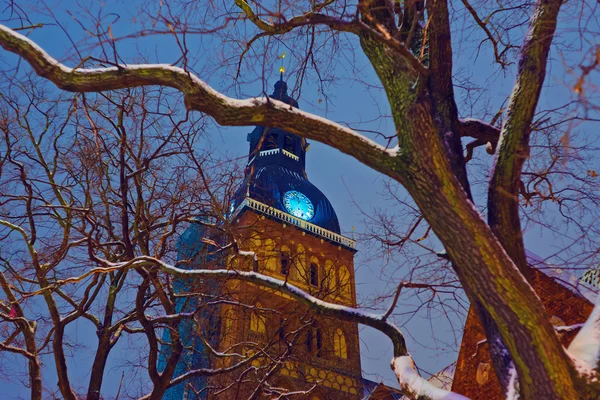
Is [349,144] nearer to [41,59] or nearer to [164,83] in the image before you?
[164,83]

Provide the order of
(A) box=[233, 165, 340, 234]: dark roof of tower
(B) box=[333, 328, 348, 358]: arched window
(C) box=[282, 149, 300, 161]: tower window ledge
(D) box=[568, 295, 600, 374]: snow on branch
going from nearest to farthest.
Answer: (D) box=[568, 295, 600, 374]: snow on branch
(B) box=[333, 328, 348, 358]: arched window
(A) box=[233, 165, 340, 234]: dark roof of tower
(C) box=[282, 149, 300, 161]: tower window ledge

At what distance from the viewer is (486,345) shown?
730 centimetres

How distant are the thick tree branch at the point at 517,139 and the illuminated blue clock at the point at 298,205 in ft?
114

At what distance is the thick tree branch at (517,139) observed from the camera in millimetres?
3352

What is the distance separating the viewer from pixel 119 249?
8188mm

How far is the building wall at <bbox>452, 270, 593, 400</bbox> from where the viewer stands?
24.6 ft

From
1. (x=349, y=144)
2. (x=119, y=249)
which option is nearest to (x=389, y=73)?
(x=349, y=144)

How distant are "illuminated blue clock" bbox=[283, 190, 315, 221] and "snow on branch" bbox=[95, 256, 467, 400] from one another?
33.3 metres

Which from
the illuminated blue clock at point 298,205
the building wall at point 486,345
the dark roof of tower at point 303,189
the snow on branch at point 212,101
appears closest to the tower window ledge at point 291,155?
the dark roof of tower at point 303,189

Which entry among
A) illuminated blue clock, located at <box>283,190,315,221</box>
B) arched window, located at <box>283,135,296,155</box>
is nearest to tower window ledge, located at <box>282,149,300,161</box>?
arched window, located at <box>283,135,296,155</box>

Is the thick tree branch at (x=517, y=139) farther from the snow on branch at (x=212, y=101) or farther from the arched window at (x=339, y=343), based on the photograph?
the arched window at (x=339, y=343)

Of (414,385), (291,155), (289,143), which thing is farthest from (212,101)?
(289,143)

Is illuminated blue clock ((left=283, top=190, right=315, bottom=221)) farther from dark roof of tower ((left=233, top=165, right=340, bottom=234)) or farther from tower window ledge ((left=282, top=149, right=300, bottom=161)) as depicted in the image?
tower window ledge ((left=282, top=149, right=300, bottom=161))

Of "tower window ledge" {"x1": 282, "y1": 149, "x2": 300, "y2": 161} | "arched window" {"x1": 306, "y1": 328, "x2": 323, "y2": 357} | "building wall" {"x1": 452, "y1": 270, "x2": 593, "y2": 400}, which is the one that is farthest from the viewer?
"tower window ledge" {"x1": 282, "y1": 149, "x2": 300, "y2": 161}
